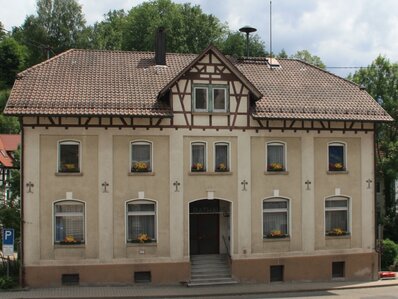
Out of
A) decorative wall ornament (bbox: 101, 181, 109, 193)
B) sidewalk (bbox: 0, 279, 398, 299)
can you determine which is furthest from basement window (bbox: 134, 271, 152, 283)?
decorative wall ornament (bbox: 101, 181, 109, 193)

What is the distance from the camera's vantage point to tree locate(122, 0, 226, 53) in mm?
64438

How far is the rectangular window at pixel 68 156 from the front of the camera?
2541 centimetres

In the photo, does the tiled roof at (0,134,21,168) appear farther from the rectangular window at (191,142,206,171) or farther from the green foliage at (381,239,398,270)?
the green foliage at (381,239,398,270)

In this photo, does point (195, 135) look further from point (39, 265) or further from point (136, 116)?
point (39, 265)

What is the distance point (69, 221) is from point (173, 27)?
142ft

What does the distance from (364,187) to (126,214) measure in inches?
447

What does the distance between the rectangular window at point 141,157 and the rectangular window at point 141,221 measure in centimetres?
147

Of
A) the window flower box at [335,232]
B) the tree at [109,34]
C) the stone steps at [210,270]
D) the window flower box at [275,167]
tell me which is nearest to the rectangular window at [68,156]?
the stone steps at [210,270]

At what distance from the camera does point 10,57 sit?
3046 inches

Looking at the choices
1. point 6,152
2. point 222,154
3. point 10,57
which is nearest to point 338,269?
point 222,154

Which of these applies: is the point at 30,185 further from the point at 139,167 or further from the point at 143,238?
the point at 143,238

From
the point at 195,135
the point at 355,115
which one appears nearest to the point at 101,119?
the point at 195,135

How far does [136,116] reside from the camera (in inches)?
999

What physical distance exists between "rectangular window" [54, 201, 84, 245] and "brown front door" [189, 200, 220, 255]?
17.4 feet
